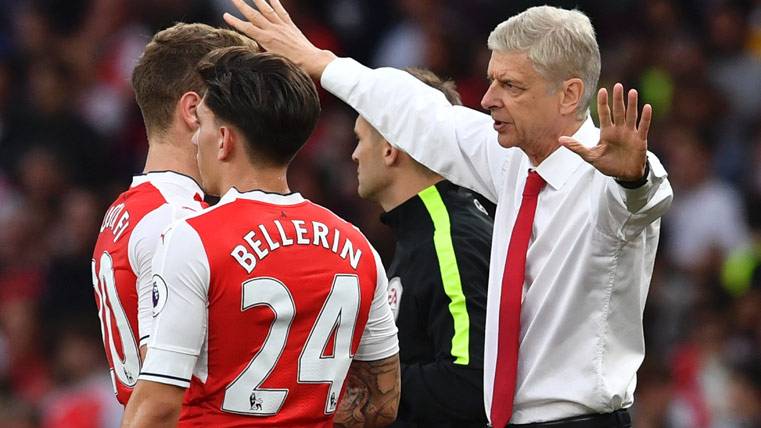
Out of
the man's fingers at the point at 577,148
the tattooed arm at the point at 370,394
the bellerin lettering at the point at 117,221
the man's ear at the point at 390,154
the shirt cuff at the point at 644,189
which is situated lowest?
the tattooed arm at the point at 370,394

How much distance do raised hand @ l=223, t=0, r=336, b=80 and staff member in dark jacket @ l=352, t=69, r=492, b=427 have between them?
437 millimetres

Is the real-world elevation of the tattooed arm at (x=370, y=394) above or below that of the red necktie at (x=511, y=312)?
below

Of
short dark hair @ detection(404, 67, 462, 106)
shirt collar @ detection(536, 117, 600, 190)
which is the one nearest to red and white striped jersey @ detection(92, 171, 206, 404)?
shirt collar @ detection(536, 117, 600, 190)

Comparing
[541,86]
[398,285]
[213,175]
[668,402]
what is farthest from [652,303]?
[213,175]

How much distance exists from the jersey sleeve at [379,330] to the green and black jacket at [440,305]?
510mm

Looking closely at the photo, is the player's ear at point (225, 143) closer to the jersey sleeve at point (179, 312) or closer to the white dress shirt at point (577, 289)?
the jersey sleeve at point (179, 312)

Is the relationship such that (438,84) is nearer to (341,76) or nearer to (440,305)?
(341,76)

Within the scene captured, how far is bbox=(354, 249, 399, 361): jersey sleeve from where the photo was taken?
9.78 feet

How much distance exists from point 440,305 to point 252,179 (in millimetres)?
965

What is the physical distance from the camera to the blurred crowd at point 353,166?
708 cm

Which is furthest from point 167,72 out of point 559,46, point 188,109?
point 559,46

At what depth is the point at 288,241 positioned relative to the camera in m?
2.78

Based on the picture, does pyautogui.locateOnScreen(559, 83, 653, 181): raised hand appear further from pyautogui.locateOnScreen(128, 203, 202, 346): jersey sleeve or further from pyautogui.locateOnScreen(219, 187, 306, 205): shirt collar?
pyautogui.locateOnScreen(128, 203, 202, 346): jersey sleeve

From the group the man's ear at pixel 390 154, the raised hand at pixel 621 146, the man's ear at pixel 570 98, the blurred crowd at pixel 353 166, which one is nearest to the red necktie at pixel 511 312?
the man's ear at pixel 570 98
